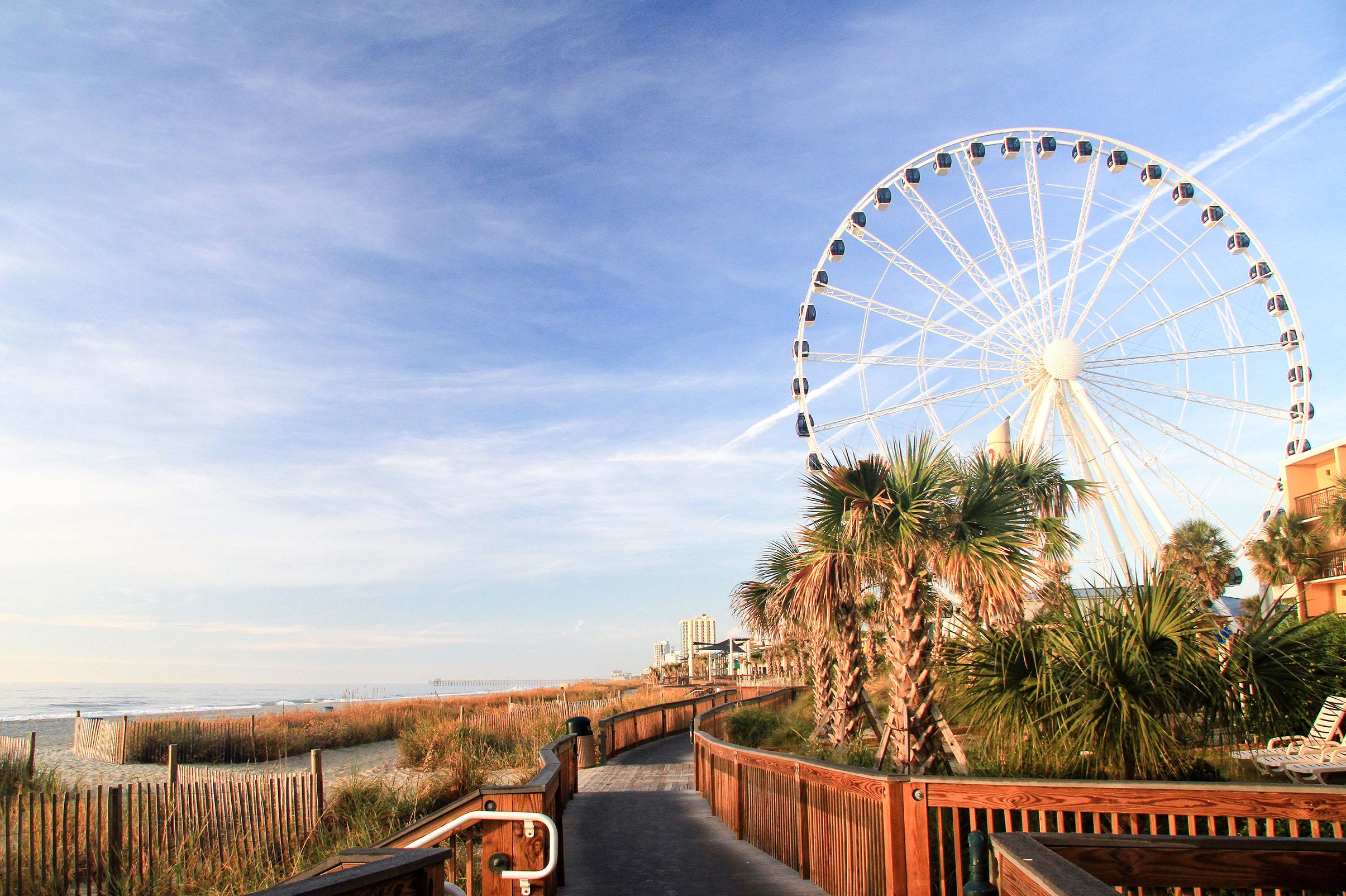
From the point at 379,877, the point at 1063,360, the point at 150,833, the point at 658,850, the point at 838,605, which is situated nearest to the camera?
the point at 379,877

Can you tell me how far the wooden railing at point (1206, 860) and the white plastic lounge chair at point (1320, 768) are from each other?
24.1ft

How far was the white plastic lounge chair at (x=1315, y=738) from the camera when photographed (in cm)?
1044

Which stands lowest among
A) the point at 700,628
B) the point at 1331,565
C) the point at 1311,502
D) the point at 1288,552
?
the point at 700,628

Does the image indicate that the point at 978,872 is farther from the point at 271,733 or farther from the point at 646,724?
the point at 271,733

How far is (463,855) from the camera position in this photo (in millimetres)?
9695

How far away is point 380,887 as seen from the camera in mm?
3324

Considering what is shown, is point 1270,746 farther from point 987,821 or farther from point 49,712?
point 49,712

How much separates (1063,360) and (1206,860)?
2838 centimetres

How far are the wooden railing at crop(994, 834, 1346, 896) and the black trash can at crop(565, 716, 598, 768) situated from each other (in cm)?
1536

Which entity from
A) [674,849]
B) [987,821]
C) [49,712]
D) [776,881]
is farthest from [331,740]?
[49,712]

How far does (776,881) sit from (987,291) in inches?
1012

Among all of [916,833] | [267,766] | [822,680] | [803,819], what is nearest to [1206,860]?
[916,833]

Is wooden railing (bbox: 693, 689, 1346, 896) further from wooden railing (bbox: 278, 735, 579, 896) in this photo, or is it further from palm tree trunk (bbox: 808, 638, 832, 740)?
palm tree trunk (bbox: 808, 638, 832, 740)

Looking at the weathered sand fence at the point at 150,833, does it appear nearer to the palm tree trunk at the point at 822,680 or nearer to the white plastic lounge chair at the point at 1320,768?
the palm tree trunk at the point at 822,680
